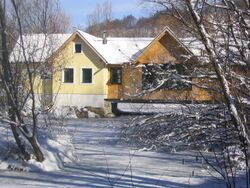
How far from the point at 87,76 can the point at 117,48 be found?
3.51m

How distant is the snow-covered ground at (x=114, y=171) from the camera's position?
33.6 ft

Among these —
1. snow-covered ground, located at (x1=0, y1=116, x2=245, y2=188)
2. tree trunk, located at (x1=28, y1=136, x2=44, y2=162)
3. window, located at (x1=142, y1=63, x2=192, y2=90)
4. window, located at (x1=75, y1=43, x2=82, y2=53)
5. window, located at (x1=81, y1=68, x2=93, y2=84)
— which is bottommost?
snow-covered ground, located at (x1=0, y1=116, x2=245, y2=188)

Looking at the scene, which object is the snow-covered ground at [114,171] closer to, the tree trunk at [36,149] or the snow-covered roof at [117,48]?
the tree trunk at [36,149]

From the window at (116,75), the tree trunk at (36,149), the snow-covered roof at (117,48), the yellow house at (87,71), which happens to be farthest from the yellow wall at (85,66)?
the tree trunk at (36,149)

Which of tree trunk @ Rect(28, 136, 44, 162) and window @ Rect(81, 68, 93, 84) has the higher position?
window @ Rect(81, 68, 93, 84)

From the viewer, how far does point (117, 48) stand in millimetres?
41562

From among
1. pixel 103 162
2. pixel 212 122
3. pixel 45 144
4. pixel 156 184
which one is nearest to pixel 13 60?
pixel 45 144

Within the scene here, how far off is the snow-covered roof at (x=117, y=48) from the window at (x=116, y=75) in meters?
0.67

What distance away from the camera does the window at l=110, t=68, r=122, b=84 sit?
38.9 meters

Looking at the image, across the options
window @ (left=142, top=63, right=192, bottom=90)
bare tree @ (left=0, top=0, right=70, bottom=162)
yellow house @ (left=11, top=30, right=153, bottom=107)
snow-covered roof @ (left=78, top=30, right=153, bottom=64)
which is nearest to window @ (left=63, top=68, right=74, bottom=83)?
yellow house @ (left=11, top=30, right=153, bottom=107)

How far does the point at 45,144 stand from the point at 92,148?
312 cm

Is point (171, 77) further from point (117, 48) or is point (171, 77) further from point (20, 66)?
point (117, 48)

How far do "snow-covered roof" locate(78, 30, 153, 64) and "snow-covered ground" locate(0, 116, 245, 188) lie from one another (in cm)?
2349

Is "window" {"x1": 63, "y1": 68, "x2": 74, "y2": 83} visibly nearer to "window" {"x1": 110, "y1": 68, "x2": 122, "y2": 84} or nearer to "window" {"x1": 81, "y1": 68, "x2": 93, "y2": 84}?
"window" {"x1": 81, "y1": 68, "x2": 93, "y2": 84}
